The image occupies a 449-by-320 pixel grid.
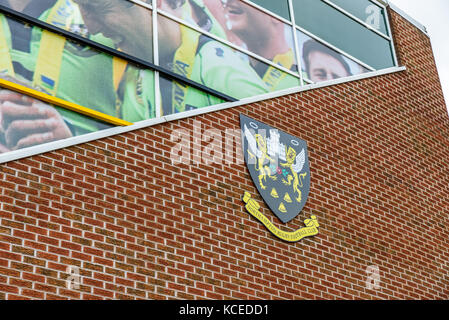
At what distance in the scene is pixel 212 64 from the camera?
11.2 m

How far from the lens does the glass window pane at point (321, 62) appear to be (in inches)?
501

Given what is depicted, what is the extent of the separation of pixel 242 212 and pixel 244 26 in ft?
10.9

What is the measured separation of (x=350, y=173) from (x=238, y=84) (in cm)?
232

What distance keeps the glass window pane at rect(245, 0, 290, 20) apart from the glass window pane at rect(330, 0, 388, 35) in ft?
4.66

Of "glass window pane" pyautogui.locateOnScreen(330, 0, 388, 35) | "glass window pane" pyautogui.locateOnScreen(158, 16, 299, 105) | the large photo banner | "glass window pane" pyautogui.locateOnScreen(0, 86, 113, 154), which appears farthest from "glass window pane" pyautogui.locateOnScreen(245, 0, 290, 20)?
"glass window pane" pyautogui.locateOnScreen(0, 86, 113, 154)

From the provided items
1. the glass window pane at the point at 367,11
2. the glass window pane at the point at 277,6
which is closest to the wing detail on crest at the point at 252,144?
the glass window pane at the point at 277,6

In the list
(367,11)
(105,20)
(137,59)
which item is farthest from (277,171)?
(367,11)

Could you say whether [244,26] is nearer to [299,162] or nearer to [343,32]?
[299,162]

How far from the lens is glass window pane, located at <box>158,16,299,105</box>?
1079 centimetres

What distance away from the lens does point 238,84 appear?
449 inches

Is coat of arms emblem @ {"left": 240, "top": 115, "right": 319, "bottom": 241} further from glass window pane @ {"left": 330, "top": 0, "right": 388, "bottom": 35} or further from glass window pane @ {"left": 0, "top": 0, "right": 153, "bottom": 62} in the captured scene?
glass window pane @ {"left": 330, "top": 0, "right": 388, "bottom": 35}

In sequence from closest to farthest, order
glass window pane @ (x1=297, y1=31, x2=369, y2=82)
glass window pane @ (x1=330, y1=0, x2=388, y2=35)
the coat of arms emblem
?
the coat of arms emblem
glass window pane @ (x1=297, y1=31, x2=369, y2=82)
glass window pane @ (x1=330, y1=0, x2=388, y2=35)

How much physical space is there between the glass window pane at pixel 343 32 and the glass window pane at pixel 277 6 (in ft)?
0.75
